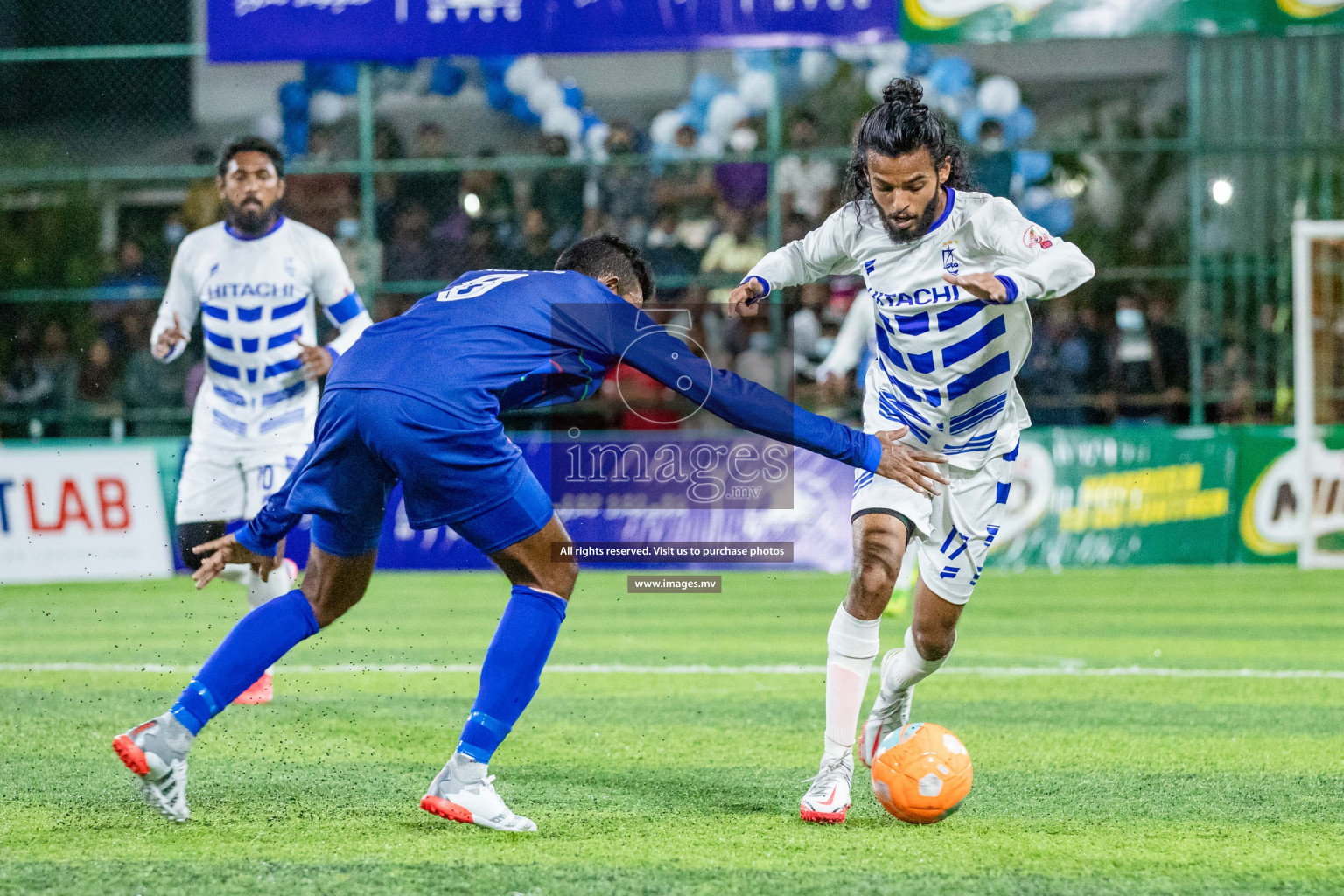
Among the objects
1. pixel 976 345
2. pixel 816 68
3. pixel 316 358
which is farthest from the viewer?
pixel 816 68

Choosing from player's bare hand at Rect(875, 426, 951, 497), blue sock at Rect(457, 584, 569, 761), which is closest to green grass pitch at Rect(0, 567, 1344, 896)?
blue sock at Rect(457, 584, 569, 761)

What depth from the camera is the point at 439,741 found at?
5.82 metres

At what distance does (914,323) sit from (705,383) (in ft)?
3.48

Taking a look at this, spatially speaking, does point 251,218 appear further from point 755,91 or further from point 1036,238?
point 755,91

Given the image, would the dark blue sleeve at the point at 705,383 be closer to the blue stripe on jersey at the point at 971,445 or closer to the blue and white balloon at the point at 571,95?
the blue stripe on jersey at the point at 971,445

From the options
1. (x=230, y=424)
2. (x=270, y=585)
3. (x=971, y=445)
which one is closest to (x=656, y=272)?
(x=230, y=424)

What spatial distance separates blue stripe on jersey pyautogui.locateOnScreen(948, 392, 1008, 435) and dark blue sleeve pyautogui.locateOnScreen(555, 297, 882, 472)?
2.64 ft

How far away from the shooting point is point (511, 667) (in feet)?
14.1

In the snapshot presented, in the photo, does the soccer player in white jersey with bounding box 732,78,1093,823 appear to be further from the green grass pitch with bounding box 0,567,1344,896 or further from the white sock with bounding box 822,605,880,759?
the green grass pitch with bounding box 0,567,1344,896

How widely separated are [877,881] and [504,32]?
36.6 feet

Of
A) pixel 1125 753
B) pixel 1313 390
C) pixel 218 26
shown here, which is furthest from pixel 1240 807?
pixel 218 26

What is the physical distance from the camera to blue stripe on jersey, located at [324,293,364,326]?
23.9 ft

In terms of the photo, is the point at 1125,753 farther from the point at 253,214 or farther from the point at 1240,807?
the point at 253,214

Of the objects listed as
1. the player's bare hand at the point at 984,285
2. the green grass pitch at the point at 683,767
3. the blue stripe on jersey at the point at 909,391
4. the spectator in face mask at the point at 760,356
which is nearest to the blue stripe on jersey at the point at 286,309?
the green grass pitch at the point at 683,767
